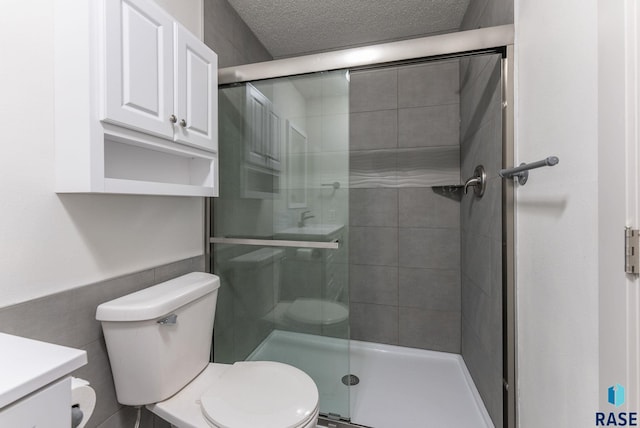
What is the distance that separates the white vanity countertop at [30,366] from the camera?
45 centimetres

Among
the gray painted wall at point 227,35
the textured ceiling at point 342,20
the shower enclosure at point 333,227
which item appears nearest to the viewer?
the shower enclosure at point 333,227

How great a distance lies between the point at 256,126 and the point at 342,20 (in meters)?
1.09

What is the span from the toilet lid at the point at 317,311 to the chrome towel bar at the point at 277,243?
0.95 feet

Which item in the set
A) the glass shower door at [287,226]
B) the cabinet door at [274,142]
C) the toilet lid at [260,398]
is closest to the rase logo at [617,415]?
the toilet lid at [260,398]

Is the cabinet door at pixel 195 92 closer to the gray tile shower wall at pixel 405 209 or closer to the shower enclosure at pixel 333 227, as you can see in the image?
the shower enclosure at pixel 333 227

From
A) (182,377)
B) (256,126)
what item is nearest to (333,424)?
(182,377)

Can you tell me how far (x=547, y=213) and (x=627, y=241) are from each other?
1.29 ft

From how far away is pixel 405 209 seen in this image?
90.7 inches

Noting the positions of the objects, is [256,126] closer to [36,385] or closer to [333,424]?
[36,385]

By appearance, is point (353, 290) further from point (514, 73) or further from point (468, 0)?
point (468, 0)

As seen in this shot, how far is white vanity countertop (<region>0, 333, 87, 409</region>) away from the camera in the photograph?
0.45 metres

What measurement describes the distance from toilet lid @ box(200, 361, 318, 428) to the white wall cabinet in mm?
756

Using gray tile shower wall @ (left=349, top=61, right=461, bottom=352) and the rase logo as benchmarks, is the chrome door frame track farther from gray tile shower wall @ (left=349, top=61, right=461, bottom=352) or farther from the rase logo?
the rase logo

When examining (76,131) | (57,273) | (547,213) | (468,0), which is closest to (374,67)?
(547,213)
